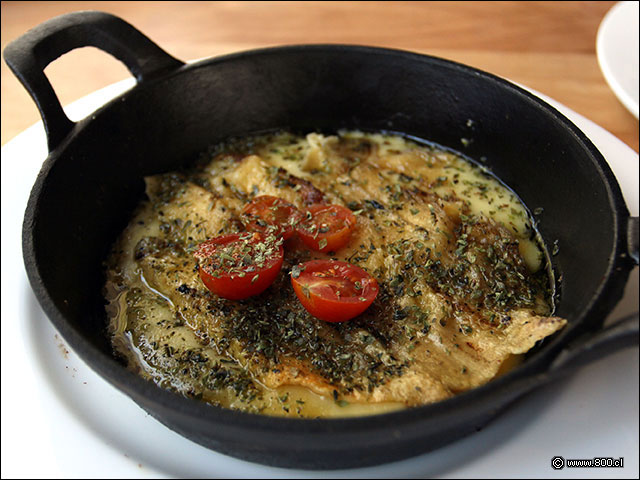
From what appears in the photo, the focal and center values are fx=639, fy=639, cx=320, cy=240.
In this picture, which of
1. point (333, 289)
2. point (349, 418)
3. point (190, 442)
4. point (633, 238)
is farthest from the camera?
point (333, 289)

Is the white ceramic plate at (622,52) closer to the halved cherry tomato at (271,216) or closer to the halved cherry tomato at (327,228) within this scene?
the halved cherry tomato at (327,228)

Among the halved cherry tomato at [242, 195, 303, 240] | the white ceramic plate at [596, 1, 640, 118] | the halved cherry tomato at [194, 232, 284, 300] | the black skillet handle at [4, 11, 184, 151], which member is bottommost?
the white ceramic plate at [596, 1, 640, 118]

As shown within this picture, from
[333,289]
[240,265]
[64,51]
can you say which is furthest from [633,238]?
[64,51]

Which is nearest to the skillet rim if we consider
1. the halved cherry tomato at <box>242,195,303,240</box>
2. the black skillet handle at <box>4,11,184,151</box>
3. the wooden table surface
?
the black skillet handle at <box>4,11,184,151</box>

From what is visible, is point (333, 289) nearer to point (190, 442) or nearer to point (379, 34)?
point (190, 442)

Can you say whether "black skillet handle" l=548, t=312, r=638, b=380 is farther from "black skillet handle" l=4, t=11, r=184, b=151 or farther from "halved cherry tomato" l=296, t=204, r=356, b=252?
"black skillet handle" l=4, t=11, r=184, b=151
